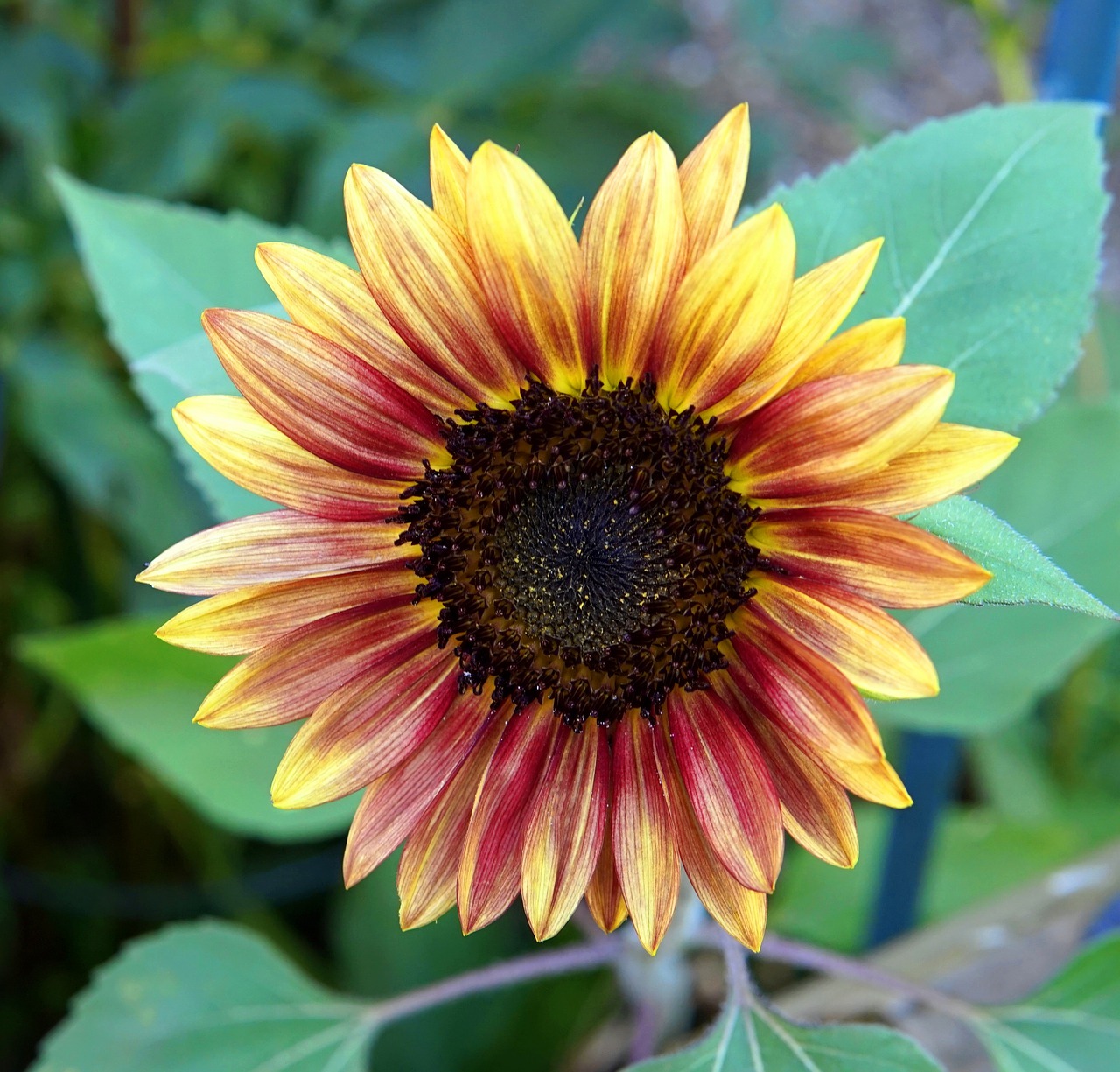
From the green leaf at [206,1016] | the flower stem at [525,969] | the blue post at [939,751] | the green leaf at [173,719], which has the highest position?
the blue post at [939,751]

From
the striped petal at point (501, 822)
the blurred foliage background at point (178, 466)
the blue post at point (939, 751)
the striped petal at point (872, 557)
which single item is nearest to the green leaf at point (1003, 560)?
the striped petal at point (872, 557)

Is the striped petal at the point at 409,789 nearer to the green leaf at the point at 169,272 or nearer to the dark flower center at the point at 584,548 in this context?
the dark flower center at the point at 584,548

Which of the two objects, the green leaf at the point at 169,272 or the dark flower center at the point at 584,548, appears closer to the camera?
the dark flower center at the point at 584,548

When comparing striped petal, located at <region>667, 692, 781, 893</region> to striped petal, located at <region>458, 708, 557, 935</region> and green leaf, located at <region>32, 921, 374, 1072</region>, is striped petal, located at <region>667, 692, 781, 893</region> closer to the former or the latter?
striped petal, located at <region>458, 708, 557, 935</region>

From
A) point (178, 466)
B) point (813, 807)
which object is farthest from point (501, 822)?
point (178, 466)

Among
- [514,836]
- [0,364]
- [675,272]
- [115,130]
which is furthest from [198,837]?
[675,272]
